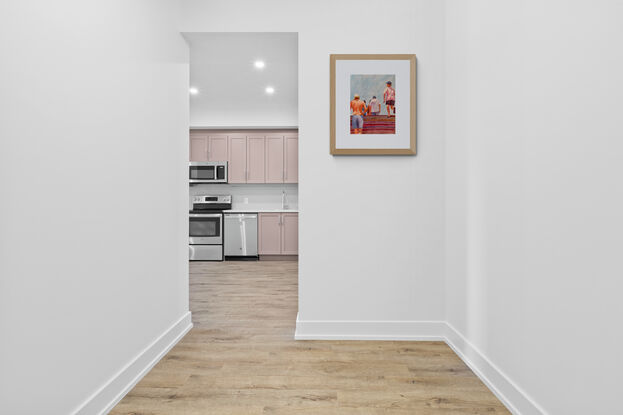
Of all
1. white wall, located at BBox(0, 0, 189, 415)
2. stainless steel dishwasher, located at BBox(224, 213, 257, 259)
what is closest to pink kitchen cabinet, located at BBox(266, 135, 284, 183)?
stainless steel dishwasher, located at BBox(224, 213, 257, 259)

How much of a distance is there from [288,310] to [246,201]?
3495mm

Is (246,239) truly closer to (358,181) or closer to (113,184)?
(358,181)

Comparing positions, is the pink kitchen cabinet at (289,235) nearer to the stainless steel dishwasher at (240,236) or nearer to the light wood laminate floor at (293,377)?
the stainless steel dishwasher at (240,236)

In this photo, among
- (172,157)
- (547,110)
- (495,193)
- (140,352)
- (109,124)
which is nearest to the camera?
(547,110)

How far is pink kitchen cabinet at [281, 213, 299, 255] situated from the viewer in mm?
5750

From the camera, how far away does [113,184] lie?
1.65 meters

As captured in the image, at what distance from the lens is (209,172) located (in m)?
5.94

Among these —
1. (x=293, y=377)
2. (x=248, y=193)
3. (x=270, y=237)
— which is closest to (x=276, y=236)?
(x=270, y=237)

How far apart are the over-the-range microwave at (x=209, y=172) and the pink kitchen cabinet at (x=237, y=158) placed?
0.14 meters

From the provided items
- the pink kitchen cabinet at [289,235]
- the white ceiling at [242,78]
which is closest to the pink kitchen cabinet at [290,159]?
the white ceiling at [242,78]

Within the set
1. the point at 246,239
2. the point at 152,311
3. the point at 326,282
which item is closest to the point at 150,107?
the point at 152,311

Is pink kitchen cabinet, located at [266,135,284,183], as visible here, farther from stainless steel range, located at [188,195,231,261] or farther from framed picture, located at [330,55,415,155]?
framed picture, located at [330,55,415,155]

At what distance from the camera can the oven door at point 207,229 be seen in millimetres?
5656

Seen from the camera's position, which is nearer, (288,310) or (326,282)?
(326,282)
